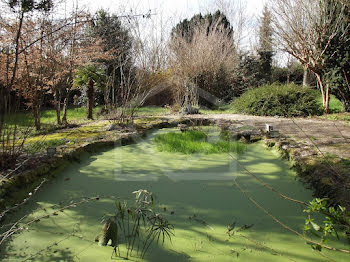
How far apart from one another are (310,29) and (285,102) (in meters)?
1.96

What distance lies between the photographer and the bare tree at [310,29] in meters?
6.63

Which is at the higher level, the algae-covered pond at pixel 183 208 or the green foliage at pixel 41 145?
the green foliage at pixel 41 145

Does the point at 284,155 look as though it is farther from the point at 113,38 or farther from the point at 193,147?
the point at 113,38

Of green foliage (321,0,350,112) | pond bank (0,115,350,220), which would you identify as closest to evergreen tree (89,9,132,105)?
pond bank (0,115,350,220)

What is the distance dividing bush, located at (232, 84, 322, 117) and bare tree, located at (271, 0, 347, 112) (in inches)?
18.3

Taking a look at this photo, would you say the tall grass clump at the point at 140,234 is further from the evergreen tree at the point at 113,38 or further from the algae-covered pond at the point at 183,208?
the evergreen tree at the point at 113,38

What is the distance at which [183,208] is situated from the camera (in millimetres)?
1911

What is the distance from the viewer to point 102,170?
8.91 feet

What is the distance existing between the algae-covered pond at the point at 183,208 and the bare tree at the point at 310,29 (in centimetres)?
499

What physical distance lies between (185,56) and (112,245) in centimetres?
915

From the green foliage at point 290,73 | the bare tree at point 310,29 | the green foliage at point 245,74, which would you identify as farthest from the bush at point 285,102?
the green foliage at point 290,73

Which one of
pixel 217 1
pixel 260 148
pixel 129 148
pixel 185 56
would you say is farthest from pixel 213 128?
pixel 217 1

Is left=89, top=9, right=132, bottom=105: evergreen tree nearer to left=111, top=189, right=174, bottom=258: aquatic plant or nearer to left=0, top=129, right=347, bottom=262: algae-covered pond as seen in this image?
left=0, top=129, right=347, bottom=262: algae-covered pond

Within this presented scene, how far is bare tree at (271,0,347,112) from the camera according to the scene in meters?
6.63
